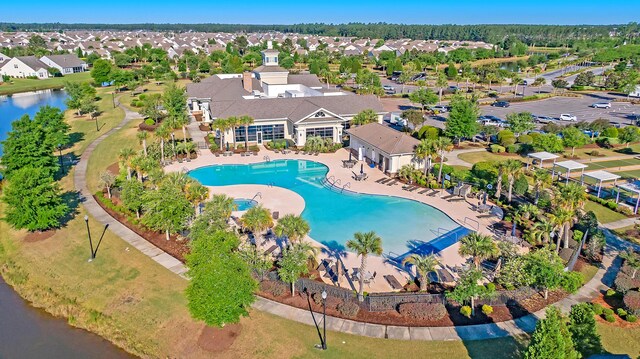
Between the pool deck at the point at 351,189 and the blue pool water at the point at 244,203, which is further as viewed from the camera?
the blue pool water at the point at 244,203

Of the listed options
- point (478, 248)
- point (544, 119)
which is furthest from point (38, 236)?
point (544, 119)

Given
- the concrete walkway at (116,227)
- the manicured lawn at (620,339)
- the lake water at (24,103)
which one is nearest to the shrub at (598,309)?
the manicured lawn at (620,339)

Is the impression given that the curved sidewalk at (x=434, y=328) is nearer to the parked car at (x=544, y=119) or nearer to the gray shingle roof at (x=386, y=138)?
the gray shingle roof at (x=386, y=138)

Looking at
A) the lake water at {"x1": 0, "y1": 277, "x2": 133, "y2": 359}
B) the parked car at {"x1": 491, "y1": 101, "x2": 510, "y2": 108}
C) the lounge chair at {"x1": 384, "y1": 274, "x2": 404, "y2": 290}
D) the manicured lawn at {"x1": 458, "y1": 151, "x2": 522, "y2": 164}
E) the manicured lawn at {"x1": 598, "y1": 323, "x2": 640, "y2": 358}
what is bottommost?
the lake water at {"x1": 0, "y1": 277, "x2": 133, "y2": 359}

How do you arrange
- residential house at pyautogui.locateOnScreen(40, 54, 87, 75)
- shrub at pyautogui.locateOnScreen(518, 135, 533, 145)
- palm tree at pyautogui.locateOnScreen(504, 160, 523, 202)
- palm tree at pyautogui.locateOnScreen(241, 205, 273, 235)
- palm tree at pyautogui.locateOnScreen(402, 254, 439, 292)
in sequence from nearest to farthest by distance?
palm tree at pyautogui.locateOnScreen(402, 254, 439, 292) → palm tree at pyautogui.locateOnScreen(241, 205, 273, 235) → palm tree at pyautogui.locateOnScreen(504, 160, 523, 202) → shrub at pyautogui.locateOnScreen(518, 135, 533, 145) → residential house at pyautogui.locateOnScreen(40, 54, 87, 75)

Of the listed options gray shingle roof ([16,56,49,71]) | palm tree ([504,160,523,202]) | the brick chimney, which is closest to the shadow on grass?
palm tree ([504,160,523,202])

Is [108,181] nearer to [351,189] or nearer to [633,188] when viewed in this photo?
[351,189]

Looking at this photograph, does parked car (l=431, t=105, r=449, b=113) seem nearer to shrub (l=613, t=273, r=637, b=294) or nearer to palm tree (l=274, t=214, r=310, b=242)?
shrub (l=613, t=273, r=637, b=294)
